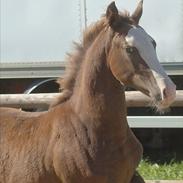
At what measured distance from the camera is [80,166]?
441 centimetres

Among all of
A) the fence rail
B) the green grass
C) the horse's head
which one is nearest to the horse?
the horse's head

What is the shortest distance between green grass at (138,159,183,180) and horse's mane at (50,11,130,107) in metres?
2.51

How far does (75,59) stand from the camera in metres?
4.68

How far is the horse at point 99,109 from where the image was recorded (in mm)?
4211

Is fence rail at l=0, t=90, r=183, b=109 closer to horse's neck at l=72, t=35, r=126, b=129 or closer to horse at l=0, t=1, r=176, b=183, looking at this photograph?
horse at l=0, t=1, r=176, b=183

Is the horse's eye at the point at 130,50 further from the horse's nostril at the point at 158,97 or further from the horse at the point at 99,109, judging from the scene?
the horse's nostril at the point at 158,97

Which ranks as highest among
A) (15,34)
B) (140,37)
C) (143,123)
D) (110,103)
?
(140,37)

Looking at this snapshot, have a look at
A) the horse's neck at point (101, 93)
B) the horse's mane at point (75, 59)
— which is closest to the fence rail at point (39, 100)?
the horse's mane at point (75, 59)

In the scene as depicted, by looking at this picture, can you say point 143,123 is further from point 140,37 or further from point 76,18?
point 140,37

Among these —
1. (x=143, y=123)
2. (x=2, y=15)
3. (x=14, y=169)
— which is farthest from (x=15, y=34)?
(x=14, y=169)

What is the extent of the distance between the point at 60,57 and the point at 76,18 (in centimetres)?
55

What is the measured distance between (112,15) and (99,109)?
2.07ft

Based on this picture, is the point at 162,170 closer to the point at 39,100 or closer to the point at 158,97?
the point at 39,100

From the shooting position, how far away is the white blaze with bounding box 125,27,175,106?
4.09 m
